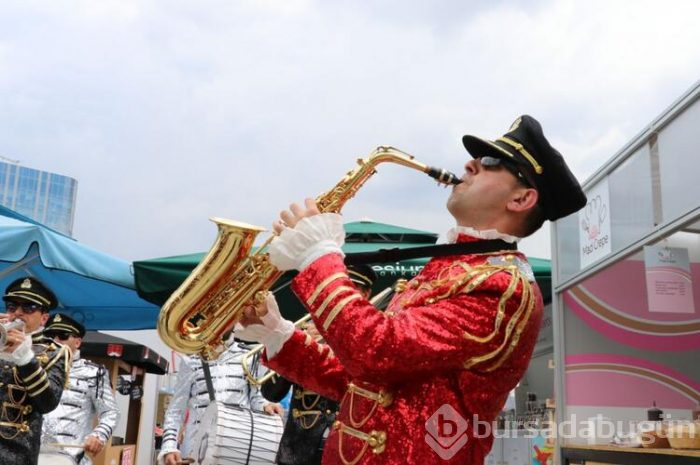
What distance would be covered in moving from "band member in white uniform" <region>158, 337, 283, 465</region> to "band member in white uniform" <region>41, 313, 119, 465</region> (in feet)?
4.97

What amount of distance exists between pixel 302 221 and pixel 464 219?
58cm

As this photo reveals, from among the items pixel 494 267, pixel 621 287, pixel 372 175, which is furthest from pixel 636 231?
pixel 494 267

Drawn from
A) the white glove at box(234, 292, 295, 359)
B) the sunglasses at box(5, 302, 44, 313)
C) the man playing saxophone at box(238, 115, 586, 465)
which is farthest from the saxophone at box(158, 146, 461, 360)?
the sunglasses at box(5, 302, 44, 313)

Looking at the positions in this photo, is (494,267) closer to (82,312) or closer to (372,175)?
(372,175)

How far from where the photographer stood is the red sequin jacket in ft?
6.63

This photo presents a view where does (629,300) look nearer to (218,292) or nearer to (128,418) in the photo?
(218,292)

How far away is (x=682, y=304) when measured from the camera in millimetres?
4582

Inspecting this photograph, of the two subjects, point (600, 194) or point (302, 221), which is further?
point (600, 194)

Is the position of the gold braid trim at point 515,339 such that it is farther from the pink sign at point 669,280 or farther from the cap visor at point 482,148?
the pink sign at point 669,280

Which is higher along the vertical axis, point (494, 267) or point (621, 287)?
point (621, 287)

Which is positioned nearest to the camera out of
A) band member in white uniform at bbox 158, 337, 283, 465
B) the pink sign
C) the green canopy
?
the pink sign

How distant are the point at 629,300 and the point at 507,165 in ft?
12.1

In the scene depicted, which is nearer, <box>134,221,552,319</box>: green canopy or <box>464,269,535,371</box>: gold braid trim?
<box>464,269,535,371</box>: gold braid trim

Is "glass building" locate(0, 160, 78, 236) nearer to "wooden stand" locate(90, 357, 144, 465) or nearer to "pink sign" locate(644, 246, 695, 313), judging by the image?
"wooden stand" locate(90, 357, 144, 465)
